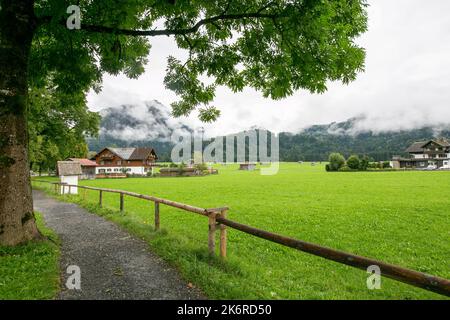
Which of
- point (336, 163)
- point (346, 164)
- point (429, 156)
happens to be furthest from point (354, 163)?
point (429, 156)

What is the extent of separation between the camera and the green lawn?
468 cm

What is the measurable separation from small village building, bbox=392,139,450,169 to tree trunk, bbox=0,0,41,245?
117 metres

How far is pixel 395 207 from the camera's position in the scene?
693 inches

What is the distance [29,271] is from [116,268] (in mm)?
1551

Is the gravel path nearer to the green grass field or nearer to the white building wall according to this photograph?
the green grass field

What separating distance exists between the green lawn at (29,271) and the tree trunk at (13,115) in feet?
1.37

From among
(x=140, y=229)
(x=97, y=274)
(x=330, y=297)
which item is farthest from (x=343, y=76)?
(x=140, y=229)

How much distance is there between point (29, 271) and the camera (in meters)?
5.46

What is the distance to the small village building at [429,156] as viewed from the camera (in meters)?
101

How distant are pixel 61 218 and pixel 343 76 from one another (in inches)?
491

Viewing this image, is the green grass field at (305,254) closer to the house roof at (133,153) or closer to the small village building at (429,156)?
the house roof at (133,153)

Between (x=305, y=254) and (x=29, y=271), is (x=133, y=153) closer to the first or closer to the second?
(x=305, y=254)

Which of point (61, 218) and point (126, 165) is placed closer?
point (61, 218)
